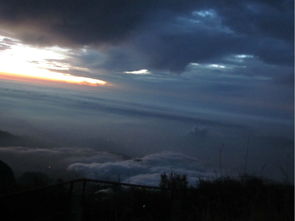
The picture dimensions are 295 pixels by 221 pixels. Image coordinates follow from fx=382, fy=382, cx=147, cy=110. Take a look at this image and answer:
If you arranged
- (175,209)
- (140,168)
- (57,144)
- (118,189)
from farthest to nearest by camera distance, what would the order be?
(57,144) → (140,168) → (118,189) → (175,209)

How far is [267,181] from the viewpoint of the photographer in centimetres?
1025

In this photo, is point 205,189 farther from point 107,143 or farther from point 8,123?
point 8,123

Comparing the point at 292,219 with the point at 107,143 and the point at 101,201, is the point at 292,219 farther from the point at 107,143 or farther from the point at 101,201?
the point at 107,143

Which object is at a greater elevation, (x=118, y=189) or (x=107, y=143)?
(x=118, y=189)

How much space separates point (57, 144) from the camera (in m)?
55.3

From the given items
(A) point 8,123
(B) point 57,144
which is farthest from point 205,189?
(A) point 8,123

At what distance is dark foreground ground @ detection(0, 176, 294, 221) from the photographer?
6.59 m

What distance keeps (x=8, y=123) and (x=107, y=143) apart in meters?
27.0

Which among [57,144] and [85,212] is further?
[57,144]

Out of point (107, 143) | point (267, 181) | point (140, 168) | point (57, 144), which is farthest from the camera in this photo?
point (107, 143)

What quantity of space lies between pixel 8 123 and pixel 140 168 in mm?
55068

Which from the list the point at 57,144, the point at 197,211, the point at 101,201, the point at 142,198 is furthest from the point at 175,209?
the point at 57,144

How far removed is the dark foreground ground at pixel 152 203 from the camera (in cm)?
659

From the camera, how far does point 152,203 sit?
7.88 m
